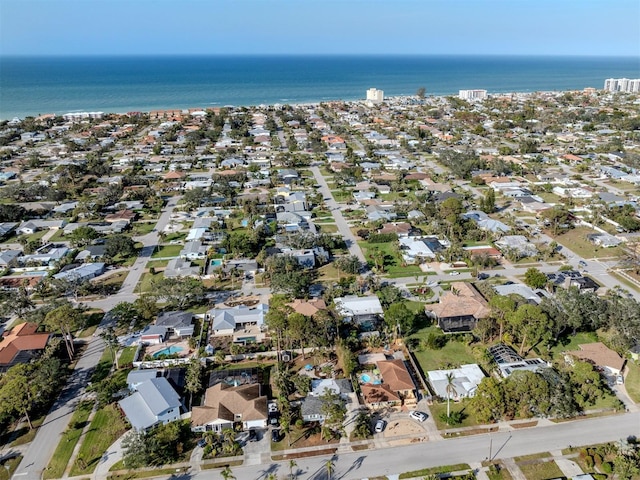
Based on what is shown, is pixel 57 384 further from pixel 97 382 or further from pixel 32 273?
pixel 32 273

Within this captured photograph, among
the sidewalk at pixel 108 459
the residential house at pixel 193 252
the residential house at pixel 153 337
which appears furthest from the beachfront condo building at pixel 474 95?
the sidewalk at pixel 108 459

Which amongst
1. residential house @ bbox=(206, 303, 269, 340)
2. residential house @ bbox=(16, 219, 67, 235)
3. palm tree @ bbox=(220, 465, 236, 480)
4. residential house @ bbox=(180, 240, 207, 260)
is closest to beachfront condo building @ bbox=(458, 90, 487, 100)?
residential house @ bbox=(180, 240, 207, 260)

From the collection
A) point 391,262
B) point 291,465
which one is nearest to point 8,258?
point 391,262

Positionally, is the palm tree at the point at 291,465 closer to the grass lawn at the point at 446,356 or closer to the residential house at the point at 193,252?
the grass lawn at the point at 446,356

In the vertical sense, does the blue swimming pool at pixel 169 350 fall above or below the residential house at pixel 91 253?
below

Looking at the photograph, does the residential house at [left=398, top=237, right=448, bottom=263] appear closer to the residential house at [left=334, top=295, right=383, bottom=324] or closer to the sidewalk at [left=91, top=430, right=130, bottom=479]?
the residential house at [left=334, top=295, right=383, bottom=324]

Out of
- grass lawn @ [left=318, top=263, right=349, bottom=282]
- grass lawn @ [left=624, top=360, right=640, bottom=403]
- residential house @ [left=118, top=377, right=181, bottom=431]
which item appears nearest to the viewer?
residential house @ [left=118, top=377, right=181, bottom=431]
